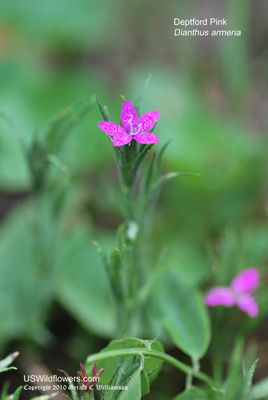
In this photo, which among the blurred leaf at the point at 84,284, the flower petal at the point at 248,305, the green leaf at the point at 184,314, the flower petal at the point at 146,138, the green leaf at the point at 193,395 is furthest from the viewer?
the blurred leaf at the point at 84,284

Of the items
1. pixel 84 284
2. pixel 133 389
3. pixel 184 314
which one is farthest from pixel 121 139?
pixel 84 284

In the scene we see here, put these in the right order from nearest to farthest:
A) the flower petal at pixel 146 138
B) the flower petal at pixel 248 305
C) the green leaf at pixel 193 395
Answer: the flower petal at pixel 146 138 → the green leaf at pixel 193 395 → the flower petal at pixel 248 305

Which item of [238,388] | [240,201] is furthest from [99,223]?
[238,388]

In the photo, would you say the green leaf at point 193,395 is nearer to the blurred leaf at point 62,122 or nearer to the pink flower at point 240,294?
the pink flower at point 240,294

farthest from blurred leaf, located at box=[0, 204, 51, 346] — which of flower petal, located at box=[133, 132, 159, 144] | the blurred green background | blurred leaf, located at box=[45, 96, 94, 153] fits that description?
flower petal, located at box=[133, 132, 159, 144]

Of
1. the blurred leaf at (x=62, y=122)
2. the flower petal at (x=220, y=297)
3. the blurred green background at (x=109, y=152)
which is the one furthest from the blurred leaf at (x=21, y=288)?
the flower petal at (x=220, y=297)

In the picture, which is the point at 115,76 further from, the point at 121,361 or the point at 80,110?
the point at 121,361

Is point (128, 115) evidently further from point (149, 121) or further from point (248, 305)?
point (248, 305)
